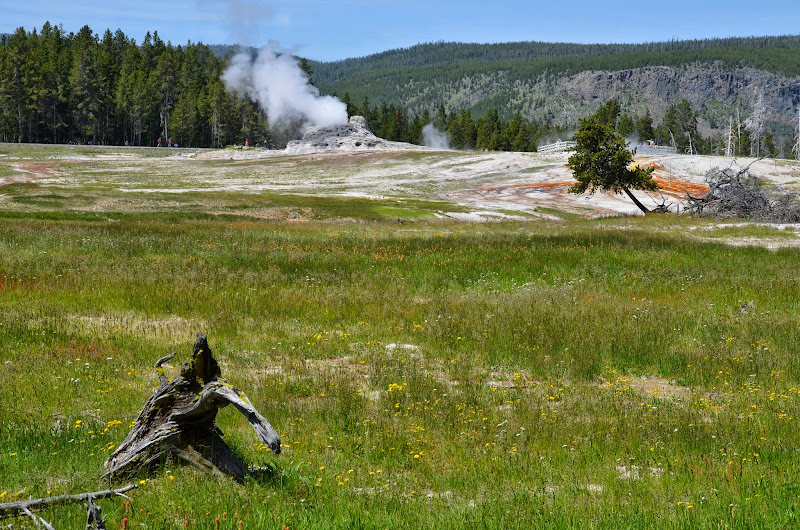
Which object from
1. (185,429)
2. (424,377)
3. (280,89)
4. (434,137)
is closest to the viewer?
(185,429)

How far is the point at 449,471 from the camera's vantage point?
25.6 ft

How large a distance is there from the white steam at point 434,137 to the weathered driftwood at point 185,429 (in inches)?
6877

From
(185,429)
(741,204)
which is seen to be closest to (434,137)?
(741,204)

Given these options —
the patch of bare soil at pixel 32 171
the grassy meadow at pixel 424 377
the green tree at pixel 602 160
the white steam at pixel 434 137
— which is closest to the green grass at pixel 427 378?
the grassy meadow at pixel 424 377

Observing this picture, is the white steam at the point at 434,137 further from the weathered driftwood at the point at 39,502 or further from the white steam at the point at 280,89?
the weathered driftwood at the point at 39,502

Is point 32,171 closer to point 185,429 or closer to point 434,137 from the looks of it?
point 185,429

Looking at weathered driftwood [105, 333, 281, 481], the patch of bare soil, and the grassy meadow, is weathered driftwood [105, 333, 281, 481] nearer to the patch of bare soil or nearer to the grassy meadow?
the grassy meadow

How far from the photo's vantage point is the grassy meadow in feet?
21.9

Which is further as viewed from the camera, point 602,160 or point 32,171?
point 32,171

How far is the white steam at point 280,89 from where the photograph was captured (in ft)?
420

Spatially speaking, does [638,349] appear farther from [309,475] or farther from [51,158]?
[51,158]

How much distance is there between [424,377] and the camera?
1198cm

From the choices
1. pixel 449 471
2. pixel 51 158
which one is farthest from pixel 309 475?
pixel 51 158

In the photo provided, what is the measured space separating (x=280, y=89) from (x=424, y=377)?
441 ft
